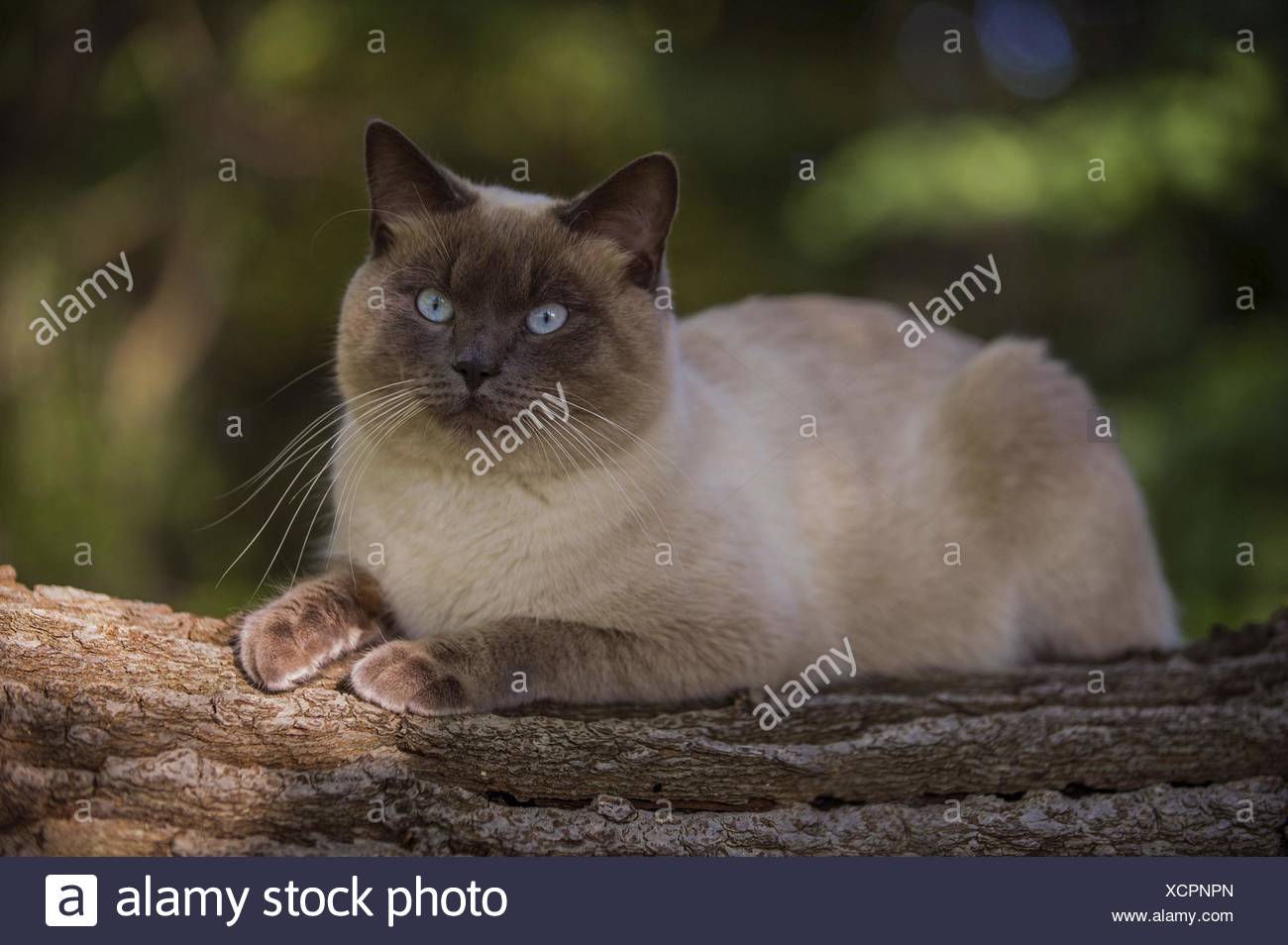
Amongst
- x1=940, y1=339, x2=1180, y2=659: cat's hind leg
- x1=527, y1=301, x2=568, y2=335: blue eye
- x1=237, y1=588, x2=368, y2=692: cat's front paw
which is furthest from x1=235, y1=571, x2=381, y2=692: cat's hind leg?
x1=940, y1=339, x2=1180, y2=659: cat's hind leg

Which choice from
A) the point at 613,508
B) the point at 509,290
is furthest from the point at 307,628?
the point at 509,290

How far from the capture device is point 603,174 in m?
4.59

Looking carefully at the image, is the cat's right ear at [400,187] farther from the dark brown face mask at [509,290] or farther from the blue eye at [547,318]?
the blue eye at [547,318]

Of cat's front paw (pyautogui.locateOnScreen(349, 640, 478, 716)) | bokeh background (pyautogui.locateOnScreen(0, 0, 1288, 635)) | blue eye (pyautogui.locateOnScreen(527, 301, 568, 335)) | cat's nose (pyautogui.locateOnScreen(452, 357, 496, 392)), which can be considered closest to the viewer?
cat's front paw (pyautogui.locateOnScreen(349, 640, 478, 716))

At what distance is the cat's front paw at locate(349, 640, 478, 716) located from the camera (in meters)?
2.11

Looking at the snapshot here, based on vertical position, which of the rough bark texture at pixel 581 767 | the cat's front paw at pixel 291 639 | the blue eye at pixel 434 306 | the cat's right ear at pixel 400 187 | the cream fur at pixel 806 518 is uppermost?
the cat's right ear at pixel 400 187

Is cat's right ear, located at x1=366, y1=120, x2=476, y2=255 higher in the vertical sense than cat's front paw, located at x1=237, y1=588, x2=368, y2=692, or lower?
higher

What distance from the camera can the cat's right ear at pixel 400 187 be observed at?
243 cm

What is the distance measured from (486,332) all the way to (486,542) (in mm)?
458

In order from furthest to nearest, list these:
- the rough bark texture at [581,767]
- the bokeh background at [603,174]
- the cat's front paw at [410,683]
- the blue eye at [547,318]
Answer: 1. the bokeh background at [603,174]
2. the blue eye at [547,318]
3. the cat's front paw at [410,683]
4. the rough bark texture at [581,767]

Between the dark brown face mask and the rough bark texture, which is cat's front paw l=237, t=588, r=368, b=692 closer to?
the rough bark texture

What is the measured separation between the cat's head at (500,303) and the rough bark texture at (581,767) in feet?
1.97

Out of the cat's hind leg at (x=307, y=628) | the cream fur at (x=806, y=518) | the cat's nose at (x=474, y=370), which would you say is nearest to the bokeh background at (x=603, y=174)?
the cream fur at (x=806, y=518)

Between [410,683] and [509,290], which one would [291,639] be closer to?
[410,683]
